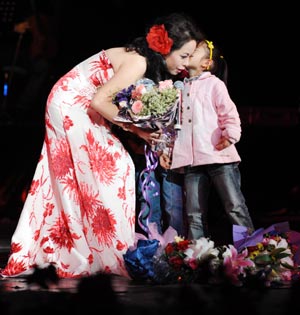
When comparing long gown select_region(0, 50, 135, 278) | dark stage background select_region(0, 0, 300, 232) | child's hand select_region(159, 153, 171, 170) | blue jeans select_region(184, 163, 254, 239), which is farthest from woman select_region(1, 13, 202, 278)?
dark stage background select_region(0, 0, 300, 232)

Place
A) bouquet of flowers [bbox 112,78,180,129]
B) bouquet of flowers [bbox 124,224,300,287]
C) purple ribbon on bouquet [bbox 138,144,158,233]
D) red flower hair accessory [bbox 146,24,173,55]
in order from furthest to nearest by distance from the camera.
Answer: purple ribbon on bouquet [bbox 138,144,158,233], red flower hair accessory [bbox 146,24,173,55], bouquet of flowers [bbox 112,78,180,129], bouquet of flowers [bbox 124,224,300,287]

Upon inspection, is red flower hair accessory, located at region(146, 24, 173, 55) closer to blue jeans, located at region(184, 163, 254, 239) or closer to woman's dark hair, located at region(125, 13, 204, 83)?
woman's dark hair, located at region(125, 13, 204, 83)

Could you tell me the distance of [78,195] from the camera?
4066mm

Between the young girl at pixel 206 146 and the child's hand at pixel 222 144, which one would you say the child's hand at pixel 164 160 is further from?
the child's hand at pixel 222 144

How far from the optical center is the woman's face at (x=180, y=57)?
13.2 feet

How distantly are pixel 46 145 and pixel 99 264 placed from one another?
65cm

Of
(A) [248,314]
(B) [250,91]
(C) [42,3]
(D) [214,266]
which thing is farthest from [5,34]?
(A) [248,314]

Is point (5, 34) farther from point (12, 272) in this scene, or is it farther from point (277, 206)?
point (12, 272)

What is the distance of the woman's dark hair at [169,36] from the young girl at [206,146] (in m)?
0.27

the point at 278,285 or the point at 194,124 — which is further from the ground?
the point at 194,124

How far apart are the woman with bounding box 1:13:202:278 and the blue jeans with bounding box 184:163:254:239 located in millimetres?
395

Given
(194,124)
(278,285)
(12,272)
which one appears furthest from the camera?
(194,124)

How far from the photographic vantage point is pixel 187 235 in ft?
14.3

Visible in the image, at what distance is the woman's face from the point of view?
4.02 metres
